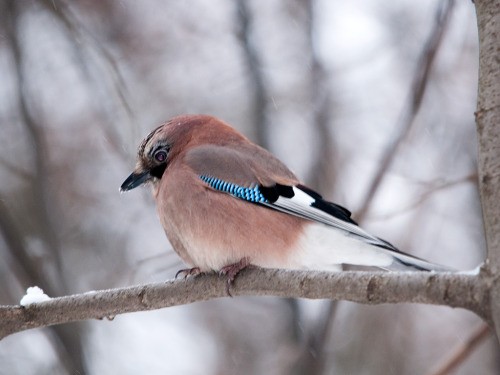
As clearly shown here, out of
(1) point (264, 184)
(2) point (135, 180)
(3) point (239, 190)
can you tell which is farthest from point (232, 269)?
(2) point (135, 180)

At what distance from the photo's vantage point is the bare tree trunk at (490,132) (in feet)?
5.75

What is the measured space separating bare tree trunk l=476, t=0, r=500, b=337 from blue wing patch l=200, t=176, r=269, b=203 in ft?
6.20

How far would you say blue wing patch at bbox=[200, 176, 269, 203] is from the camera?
3641 mm

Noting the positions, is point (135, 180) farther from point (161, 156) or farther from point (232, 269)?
point (232, 269)

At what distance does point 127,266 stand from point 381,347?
2.65 metres

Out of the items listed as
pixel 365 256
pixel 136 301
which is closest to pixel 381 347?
pixel 365 256

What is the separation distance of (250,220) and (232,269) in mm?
412

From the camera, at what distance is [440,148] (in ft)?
20.5

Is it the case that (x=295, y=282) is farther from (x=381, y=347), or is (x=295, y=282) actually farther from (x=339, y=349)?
(x=381, y=347)

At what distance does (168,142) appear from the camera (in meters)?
4.21

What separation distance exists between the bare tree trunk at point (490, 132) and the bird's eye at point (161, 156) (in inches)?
102

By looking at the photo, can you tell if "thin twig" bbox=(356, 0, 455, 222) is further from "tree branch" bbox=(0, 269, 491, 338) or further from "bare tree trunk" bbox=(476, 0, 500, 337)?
"bare tree trunk" bbox=(476, 0, 500, 337)

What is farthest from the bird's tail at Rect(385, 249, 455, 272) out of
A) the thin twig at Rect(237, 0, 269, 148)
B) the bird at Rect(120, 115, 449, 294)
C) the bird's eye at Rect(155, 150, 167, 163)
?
the thin twig at Rect(237, 0, 269, 148)

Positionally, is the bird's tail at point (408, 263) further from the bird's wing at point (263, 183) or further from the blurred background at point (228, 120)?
the blurred background at point (228, 120)
